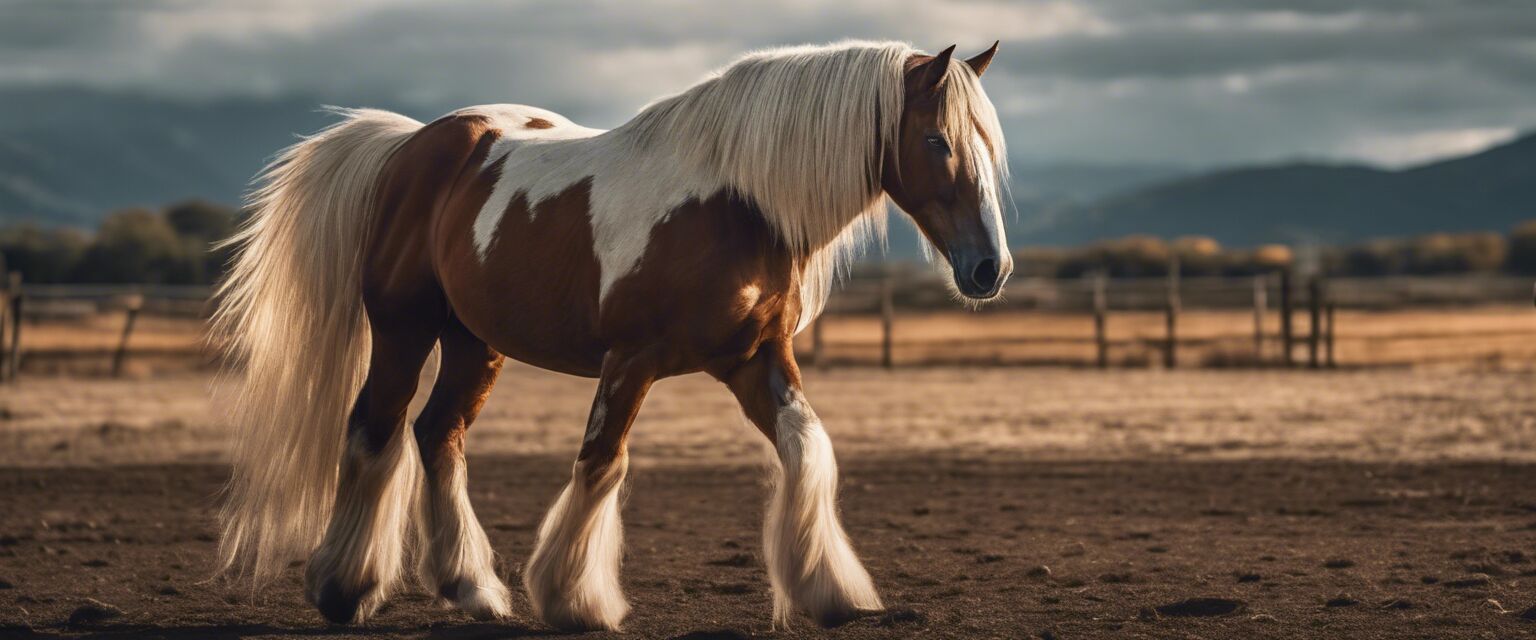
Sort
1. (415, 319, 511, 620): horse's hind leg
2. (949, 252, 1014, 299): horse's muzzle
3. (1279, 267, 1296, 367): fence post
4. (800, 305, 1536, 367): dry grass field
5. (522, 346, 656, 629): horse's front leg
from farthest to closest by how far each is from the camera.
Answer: (800, 305, 1536, 367): dry grass field, (1279, 267, 1296, 367): fence post, (415, 319, 511, 620): horse's hind leg, (522, 346, 656, 629): horse's front leg, (949, 252, 1014, 299): horse's muzzle

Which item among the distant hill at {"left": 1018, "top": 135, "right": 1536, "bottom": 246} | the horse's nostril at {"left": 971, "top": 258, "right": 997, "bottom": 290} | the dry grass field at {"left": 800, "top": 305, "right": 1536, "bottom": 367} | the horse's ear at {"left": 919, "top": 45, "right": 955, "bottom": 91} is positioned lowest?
the dry grass field at {"left": 800, "top": 305, "right": 1536, "bottom": 367}

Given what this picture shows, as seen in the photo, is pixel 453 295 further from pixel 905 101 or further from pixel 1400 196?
pixel 1400 196

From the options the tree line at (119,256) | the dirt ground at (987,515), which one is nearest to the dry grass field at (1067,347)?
the dirt ground at (987,515)

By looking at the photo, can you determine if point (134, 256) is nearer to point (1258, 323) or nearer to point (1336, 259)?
point (1258, 323)

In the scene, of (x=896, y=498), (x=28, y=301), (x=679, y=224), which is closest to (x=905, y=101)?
(x=679, y=224)

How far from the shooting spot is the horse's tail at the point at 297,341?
474cm

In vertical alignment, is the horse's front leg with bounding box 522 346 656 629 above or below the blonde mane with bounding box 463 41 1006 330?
below

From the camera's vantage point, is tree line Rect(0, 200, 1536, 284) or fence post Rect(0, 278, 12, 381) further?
tree line Rect(0, 200, 1536, 284)

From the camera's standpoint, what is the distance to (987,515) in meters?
6.91

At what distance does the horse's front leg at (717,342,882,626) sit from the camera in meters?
3.87

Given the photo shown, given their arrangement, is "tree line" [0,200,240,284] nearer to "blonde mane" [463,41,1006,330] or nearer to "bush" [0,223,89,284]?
"bush" [0,223,89,284]

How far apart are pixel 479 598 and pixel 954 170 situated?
2.03 meters

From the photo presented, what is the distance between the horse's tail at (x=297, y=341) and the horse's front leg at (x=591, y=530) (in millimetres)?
1165

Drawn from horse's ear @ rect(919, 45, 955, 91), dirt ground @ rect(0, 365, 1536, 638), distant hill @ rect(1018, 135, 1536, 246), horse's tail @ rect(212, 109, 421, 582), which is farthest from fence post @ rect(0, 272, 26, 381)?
distant hill @ rect(1018, 135, 1536, 246)
